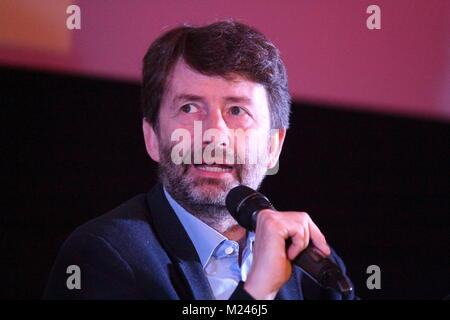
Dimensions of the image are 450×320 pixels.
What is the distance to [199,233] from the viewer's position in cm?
190

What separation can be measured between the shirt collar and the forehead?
340mm

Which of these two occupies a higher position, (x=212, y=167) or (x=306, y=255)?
(x=212, y=167)

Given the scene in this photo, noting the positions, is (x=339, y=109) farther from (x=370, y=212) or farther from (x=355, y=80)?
(x=370, y=212)

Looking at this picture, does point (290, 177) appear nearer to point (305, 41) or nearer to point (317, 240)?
point (305, 41)

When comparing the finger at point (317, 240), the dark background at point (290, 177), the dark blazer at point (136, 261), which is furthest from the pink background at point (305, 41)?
the finger at point (317, 240)

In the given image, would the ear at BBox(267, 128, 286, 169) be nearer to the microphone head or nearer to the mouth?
the mouth

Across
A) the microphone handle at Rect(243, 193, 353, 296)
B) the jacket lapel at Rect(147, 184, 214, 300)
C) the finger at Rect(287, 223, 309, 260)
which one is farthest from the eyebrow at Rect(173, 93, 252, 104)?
the finger at Rect(287, 223, 309, 260)

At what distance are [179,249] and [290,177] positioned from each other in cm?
59

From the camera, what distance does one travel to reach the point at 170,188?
193 cm

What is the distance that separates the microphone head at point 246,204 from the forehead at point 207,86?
0.36 meters

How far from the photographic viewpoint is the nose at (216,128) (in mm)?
1855

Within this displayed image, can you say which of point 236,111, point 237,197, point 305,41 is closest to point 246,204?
point 237,197

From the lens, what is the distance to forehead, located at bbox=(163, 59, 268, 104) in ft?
6.21
